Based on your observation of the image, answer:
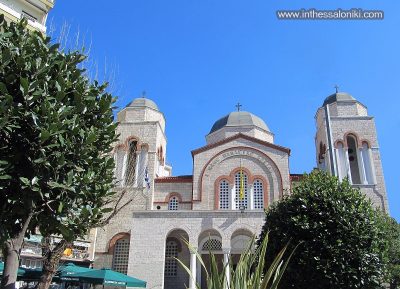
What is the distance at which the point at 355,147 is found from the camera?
1209 inches

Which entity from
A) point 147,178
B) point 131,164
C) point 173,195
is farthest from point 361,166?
point 131,164

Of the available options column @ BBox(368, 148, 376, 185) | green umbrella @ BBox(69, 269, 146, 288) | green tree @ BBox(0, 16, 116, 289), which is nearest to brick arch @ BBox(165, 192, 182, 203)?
green umbrella @ BBox(69, 269, 146, 288)

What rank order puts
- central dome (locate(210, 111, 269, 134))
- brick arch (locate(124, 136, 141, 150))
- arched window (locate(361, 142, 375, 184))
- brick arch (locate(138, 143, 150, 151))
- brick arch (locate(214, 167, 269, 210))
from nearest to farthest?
brick arch (locate(214, 167, 269, 210))
arched window (locate(361, 142, 375, 184))
brick arch (locate(138, 143, 150, 151))
brick arch (locate(124, 136, 141, 150))
central dome (locate(210, 111, 269, 134))

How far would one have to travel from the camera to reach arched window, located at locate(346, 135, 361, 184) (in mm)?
30328

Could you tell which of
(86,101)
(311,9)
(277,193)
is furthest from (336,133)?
(86,101)

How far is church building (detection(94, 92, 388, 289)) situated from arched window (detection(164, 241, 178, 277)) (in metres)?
0.07

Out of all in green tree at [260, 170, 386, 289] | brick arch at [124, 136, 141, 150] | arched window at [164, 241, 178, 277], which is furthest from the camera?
brick arch at [124, 136, 141, 150]

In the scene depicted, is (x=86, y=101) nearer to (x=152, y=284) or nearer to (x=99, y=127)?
(x=99, y=127)

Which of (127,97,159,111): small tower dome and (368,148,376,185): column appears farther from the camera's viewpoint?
(127,97,159,111): small tower dome

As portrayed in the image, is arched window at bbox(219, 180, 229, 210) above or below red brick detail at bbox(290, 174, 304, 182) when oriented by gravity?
below

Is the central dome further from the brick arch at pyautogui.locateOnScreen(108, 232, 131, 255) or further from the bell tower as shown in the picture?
the brick arch at pyautogui.locateOnScreen(108, 232, 131, 255)

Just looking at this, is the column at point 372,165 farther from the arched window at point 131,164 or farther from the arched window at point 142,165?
the arched window at point 131,164

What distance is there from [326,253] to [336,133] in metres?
21.8

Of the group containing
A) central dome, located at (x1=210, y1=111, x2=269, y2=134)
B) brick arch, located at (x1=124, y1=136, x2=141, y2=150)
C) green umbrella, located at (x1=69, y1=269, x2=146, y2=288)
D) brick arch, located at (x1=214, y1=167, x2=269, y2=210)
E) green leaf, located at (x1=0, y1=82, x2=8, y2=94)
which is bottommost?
green umbrella, located at (x1=69, y1=269, x2=146, y2=288)
